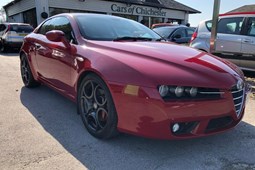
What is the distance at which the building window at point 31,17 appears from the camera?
20.1 meters

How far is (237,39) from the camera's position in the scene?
635 cm

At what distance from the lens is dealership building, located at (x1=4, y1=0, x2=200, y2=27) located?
19250mm

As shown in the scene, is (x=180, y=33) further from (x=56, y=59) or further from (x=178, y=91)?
(x=178, y=91)

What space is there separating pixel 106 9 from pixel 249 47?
17.8m

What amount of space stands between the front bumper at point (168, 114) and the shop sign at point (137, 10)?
69.8 ft

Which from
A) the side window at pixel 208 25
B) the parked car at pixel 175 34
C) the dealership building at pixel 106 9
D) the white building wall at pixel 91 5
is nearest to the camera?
the side window at pixel 208 25

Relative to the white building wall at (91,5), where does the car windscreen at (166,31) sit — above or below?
below

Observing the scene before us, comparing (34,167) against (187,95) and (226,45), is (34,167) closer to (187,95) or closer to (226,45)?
(187,95)

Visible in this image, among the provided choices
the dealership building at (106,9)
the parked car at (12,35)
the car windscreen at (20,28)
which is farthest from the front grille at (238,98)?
the dealership building at (106,9)

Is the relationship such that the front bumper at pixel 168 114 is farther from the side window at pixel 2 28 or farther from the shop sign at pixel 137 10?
the shop sign at pixel 137 10

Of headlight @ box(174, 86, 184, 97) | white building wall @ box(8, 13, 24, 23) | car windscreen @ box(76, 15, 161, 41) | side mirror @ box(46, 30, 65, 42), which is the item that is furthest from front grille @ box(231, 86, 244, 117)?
white building wall @ box(8, 13, 24, 23)

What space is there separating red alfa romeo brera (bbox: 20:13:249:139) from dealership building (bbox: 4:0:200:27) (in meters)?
16.5

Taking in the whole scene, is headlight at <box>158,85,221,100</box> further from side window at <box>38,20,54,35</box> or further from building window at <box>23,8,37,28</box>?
building window at <box>23,8,37,28</box>

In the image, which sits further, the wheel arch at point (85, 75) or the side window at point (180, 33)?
the side window at point (180, 33)
